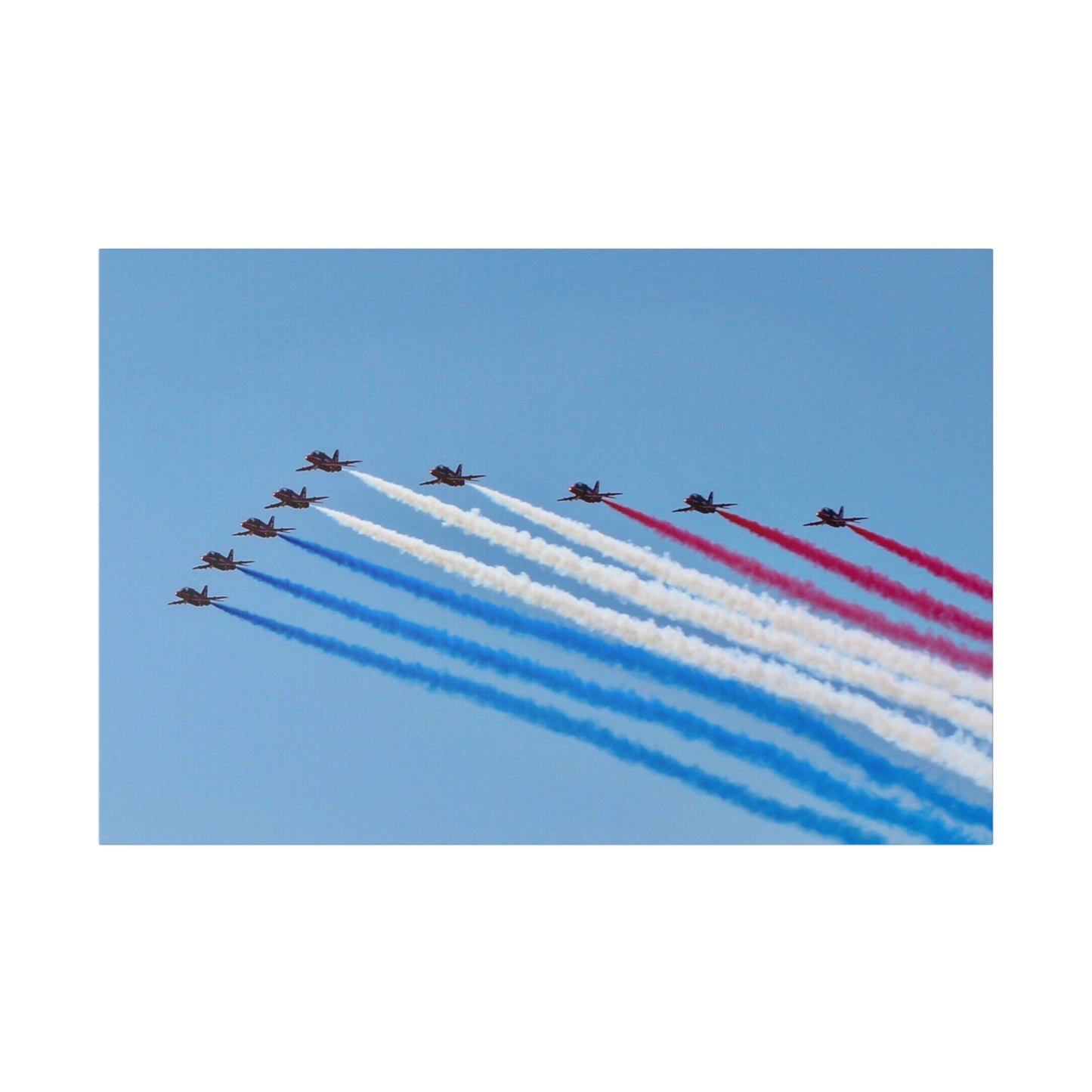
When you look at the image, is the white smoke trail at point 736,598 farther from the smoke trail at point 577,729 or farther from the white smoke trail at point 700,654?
the smoke trail at point 577,729

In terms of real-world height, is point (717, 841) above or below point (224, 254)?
below

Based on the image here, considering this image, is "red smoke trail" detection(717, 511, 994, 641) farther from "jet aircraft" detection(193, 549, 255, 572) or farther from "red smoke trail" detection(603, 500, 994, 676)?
"jet aircraft" detection(193, 549, 255, 572)

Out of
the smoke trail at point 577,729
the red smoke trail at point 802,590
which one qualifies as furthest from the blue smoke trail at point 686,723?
the red smoke trail at point 802,590

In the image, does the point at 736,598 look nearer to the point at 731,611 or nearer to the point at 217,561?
the point at 731,611

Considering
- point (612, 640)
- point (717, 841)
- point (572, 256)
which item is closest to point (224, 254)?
point (572, 256)

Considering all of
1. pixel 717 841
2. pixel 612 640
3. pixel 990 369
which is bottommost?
pixel 717 841

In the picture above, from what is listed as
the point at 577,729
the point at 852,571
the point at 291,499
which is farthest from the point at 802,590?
the point at 291,499

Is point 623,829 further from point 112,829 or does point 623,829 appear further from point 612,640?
point 112,829
